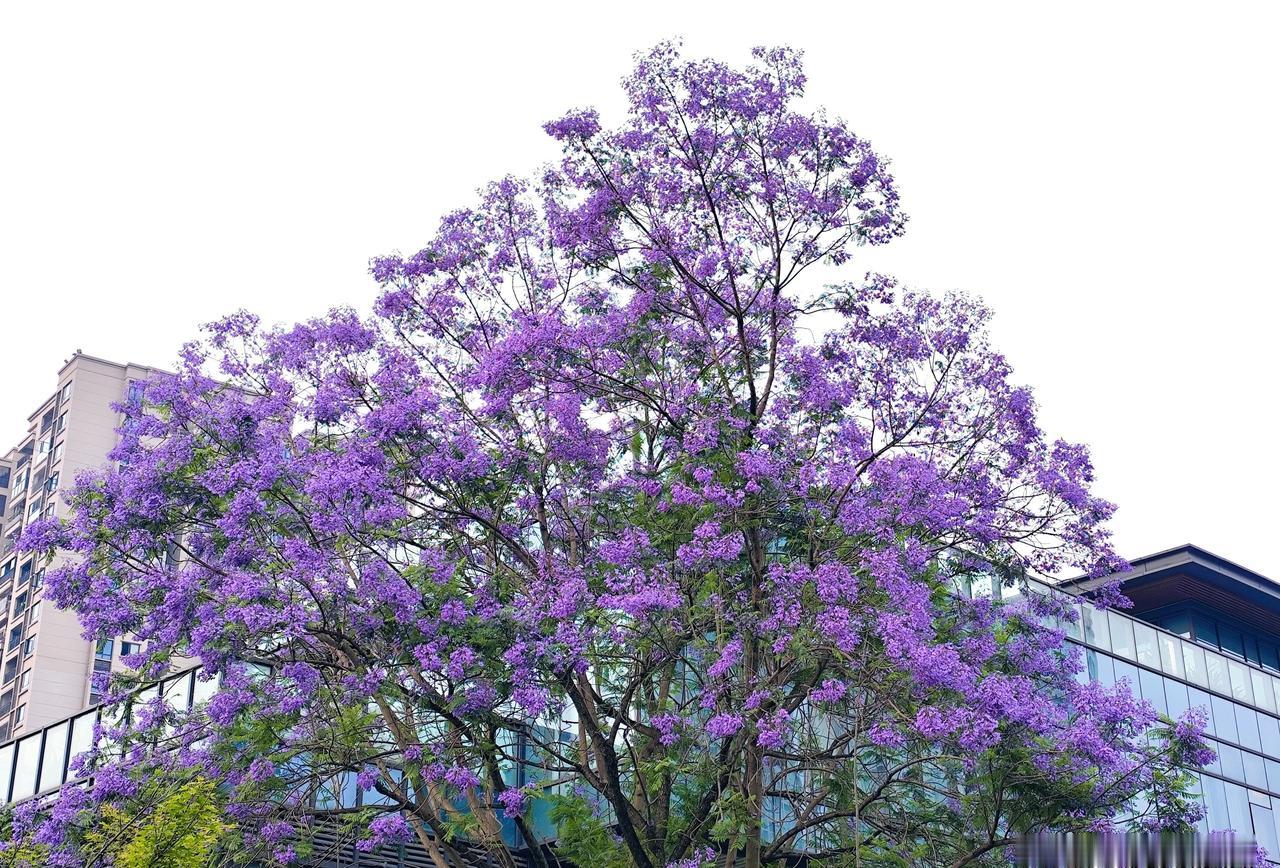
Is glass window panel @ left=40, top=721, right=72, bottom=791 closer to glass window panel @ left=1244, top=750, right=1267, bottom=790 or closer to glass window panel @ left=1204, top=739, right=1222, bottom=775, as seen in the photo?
glass window panel @ left=1204, top=739, right=1222, bottom=775

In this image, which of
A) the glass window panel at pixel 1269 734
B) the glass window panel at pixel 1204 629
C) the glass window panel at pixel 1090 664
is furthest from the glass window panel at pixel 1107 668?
the glass window panel at pixel 1204 629

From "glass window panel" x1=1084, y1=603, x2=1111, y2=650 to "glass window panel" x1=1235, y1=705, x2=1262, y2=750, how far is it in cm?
440

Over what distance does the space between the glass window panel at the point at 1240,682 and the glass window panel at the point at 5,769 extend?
22.2 m

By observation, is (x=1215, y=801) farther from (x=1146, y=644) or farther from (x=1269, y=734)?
(x=1269, y=734)

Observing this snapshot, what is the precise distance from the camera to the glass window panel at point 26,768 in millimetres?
25375

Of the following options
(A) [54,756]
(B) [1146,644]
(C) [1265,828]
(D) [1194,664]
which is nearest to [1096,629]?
(B) [1146,644]

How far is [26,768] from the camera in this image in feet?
84.1

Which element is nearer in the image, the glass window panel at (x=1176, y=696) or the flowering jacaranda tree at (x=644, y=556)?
the flowering jacaranda tree at (x=644, y=556)

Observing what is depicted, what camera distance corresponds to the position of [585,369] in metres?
18.0

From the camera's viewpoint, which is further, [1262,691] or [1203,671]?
[1262,691]

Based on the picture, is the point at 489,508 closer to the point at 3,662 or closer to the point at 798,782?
the point at 798,782

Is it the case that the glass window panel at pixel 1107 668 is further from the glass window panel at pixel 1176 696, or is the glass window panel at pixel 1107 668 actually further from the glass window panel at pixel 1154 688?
the glass window panel at pixel 1176 696

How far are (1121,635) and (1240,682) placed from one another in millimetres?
4378

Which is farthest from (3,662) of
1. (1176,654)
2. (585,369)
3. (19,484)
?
(585,369)
